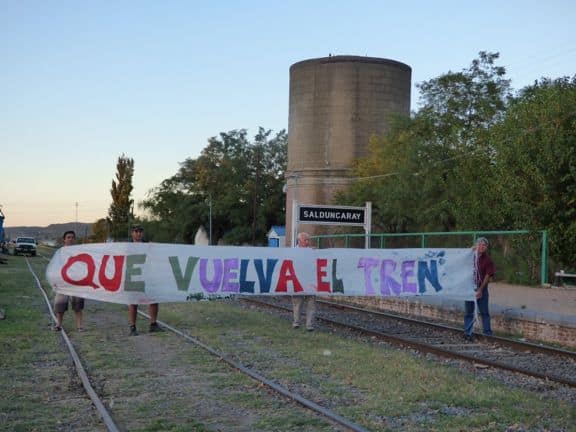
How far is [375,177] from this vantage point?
4675 centimetres

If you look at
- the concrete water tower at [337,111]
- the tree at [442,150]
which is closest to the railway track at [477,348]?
the tree at [442,150]

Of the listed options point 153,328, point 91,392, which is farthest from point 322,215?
point 91,392

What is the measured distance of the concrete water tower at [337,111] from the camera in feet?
169

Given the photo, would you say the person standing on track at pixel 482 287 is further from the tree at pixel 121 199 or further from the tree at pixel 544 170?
the tree at pixel 121 199

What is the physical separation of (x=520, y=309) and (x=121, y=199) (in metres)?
98.7

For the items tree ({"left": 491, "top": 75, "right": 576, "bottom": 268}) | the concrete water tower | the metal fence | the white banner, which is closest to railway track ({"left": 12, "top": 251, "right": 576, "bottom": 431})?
the white banner

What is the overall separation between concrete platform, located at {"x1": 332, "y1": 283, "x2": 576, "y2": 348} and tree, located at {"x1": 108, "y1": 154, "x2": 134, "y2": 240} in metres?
88.4

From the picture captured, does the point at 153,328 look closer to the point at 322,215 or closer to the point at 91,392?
the point at 91,392

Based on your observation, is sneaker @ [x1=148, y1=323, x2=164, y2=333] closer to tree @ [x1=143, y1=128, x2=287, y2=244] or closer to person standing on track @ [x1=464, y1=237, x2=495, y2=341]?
person standing on track @ [x1=464, y1=237, x2=495, y2=341]

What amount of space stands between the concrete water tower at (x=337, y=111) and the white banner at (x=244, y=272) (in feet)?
118

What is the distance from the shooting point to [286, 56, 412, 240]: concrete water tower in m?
51.6

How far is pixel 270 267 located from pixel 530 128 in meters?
17.3

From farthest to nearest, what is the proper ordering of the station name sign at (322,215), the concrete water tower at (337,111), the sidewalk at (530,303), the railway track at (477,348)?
the concrete water tower at (337,111), the station name sign at (322,215), the sidewalk at (530,303), the railway track at (477,348)

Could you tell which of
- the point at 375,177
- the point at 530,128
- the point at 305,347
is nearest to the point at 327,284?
the point at 305,347
